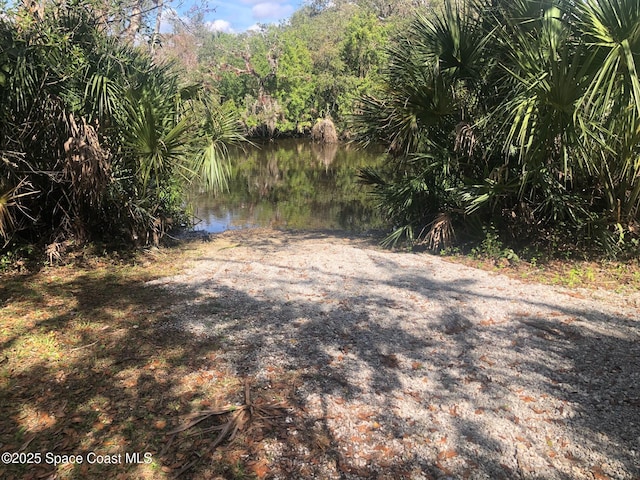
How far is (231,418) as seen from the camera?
10.1 feet

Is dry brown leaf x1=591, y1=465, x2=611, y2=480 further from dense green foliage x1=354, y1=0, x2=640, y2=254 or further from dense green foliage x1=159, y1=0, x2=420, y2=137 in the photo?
dense green foliage x1=159, y1=0, x2=420, y2=137

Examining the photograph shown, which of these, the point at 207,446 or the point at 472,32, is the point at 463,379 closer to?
the point at 207,446

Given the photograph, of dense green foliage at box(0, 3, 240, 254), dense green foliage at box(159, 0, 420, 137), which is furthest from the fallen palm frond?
dense green foliage at box(159, 0, 420, 137)

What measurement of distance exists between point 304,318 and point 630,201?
15.2 feet

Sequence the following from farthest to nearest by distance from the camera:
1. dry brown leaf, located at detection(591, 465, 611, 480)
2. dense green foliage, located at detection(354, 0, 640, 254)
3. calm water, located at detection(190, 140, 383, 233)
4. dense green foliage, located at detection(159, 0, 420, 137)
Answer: dense green foliage, located at detection(159, 0, 420, 137) → calm water, located at detection(190, 140, 383, 233) → dense green foliage, located at detection(354, 0, 640, 254) → dry brown leaf, located at detection(591, 465, 611, 480)

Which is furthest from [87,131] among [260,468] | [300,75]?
[300,75]

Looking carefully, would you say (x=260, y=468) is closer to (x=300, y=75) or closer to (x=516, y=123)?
(x=516, y=123)

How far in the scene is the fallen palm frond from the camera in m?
2.92

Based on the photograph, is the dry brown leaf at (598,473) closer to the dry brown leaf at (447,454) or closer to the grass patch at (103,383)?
the dry brown leaf at (447,454)

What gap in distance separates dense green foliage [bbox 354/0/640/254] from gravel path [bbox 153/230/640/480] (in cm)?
141

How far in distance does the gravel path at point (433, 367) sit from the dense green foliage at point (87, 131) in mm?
1699

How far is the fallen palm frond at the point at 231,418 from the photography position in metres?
2.92

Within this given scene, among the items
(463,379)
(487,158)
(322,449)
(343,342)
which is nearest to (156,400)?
(322,449)

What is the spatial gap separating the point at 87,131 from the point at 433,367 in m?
5.20
